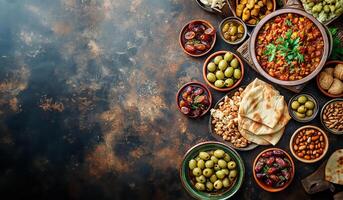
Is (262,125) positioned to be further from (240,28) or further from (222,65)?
(240,28)

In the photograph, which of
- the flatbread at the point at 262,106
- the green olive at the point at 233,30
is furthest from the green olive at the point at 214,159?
the green olive at the point at 233,30

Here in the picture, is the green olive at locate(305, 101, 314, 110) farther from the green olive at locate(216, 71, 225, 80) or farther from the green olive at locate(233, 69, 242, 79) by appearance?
the green olive at locate(216, 71, 225, 80)

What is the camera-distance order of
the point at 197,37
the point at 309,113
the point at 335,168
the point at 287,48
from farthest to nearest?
1. the point at 197,37
2. the point at 309,113
3. the point at 335,168
4. the point at 287,48

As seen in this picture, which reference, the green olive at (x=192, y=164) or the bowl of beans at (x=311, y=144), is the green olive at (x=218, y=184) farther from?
the bowl of beans at (x=311, y=144)

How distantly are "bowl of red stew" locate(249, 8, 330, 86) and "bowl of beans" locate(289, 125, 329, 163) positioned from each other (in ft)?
1.98

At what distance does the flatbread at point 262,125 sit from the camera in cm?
477

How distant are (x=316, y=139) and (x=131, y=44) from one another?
2454 millimetres

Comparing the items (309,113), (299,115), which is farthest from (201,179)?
(309,113)

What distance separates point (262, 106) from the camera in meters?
4.80

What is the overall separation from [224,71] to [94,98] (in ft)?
5.38

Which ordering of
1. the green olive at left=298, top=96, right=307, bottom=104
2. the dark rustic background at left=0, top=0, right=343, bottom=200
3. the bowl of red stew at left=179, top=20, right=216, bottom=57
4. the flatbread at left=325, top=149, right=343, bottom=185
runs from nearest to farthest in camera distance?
the flatbread at left=325, top=149, right=343, bottom=185
the green olive at left=298, top=96, right=307, bottom=104
the bowl of red stew at left=179, top=20, right=216, bottom=57
the dark rustic background at left=0, top=0, right=343, bottom=200

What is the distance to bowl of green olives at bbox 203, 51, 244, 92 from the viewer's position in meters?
4.90

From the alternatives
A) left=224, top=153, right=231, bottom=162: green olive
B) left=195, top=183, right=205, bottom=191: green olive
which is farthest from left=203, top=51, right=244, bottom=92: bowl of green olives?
left=195, top=183, right=205, bottom=191: green olive

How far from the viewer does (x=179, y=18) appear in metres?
5.26
